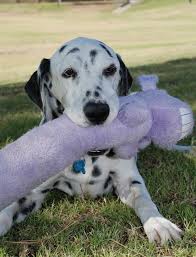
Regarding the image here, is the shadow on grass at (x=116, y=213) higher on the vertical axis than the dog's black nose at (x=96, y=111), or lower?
lower

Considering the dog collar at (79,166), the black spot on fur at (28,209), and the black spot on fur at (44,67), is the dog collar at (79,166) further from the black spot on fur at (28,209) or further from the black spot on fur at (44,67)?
the black spot on fur at (44,67)

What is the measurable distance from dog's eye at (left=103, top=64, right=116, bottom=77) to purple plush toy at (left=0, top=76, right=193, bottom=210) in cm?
37

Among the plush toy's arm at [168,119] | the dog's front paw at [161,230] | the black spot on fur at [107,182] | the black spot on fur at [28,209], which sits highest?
the plush toy's arm at [168,119]

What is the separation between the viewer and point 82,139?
4.42 meters

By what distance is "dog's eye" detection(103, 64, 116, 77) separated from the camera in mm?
5062

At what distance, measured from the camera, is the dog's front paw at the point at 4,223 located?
14.6ft

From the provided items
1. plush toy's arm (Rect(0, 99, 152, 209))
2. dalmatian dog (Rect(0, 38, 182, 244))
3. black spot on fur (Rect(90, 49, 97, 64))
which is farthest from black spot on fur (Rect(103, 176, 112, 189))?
black spot on fur (Rect(90, 49, 97, 64))

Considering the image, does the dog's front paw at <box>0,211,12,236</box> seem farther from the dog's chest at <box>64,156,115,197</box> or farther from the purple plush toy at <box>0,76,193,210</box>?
the dog's chest at <box>64,156,115,197</box>

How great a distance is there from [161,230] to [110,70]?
5.40 feet

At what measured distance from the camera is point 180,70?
15.0 meters

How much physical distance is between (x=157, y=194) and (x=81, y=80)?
124 cm

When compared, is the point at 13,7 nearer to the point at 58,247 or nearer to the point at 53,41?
the point at 53,41

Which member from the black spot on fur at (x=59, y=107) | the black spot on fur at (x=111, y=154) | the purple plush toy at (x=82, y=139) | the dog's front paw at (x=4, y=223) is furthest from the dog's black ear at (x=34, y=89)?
the dog's front paw at (x=4, y=223)

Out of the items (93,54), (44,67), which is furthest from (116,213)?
(44,67)
